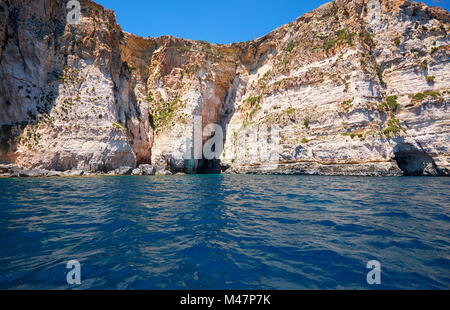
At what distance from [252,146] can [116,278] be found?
30576 millimetres

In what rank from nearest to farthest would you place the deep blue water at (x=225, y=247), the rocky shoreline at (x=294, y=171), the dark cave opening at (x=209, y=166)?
the deep blue water at (x=225, y=247) < the rocky shoreline at (x=294, y=171) < the dark cave opening at (x=209, y=166)

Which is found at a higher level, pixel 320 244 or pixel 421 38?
pixel 421 38

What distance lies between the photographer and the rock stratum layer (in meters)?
22.5

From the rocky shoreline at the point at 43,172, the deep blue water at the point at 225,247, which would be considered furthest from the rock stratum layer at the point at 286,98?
the deep blue water at the point at 225,247

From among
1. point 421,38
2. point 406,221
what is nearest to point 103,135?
point 406,221

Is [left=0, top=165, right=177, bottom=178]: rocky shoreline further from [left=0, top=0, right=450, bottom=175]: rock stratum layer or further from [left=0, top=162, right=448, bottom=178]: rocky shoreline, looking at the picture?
[left=0, top=0, right=450, bottom=175]: rock stratum layer

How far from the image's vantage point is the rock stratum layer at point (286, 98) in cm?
2245

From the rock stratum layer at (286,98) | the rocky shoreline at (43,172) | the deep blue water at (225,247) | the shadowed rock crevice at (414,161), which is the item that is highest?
the rock stratum layer at (286,98)

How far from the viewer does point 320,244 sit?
3938 millimetres

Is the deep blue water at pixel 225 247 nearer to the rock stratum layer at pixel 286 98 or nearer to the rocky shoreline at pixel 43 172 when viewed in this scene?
the rocky shoreline at pixel 43 172

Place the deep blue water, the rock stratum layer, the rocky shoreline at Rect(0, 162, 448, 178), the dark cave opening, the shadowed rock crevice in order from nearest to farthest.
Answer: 1. the deep blue water
2. the rocky shoreline at Rect(0, 162, 448, 178)
3. the shadowed rock crevice
4. the rock stratum layer
5. the dark cave opening

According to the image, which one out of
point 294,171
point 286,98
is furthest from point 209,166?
point 286,98

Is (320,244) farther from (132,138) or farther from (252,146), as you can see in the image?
(132,138)

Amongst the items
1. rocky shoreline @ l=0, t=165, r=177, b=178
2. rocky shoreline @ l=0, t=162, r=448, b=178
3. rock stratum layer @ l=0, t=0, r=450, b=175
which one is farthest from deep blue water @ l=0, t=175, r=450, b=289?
rock stratum layer @ l=0, t=0, r=450, b=175
